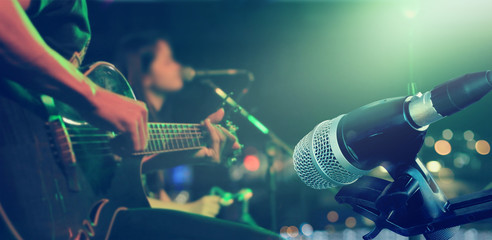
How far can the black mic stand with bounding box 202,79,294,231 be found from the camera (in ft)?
5.40

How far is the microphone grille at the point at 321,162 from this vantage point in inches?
28.8

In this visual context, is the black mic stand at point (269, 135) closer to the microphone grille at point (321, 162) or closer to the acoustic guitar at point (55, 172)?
the acoustic guitar at point (55, 172)

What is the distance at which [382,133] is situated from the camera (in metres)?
0.66

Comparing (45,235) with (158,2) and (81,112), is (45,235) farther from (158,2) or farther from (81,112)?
(158,2)

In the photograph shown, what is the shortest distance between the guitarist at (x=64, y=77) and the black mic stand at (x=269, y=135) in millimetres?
445

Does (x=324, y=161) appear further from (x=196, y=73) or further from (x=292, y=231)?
(x=292, y=231)

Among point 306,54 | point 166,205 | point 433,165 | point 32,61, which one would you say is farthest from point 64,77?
point 433,165

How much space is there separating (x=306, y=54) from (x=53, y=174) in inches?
60.6

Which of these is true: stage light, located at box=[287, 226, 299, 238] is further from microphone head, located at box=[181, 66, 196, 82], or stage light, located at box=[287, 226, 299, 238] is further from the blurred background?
microphone head, located at box=[181, 66, 196, 82]

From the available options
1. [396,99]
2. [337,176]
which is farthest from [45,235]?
[396,99]

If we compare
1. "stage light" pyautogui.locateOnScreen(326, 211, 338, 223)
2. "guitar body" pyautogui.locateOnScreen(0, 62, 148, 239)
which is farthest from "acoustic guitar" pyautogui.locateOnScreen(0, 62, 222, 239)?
"stage light" pyautogui.locateOnScreen(326, 211, 338, 223)

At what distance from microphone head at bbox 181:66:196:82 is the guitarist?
0.44 m

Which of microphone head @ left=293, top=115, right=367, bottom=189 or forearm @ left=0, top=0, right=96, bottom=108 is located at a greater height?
forearm @ left=0, top=0, right=96, bottom=108

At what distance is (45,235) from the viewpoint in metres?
1.03
